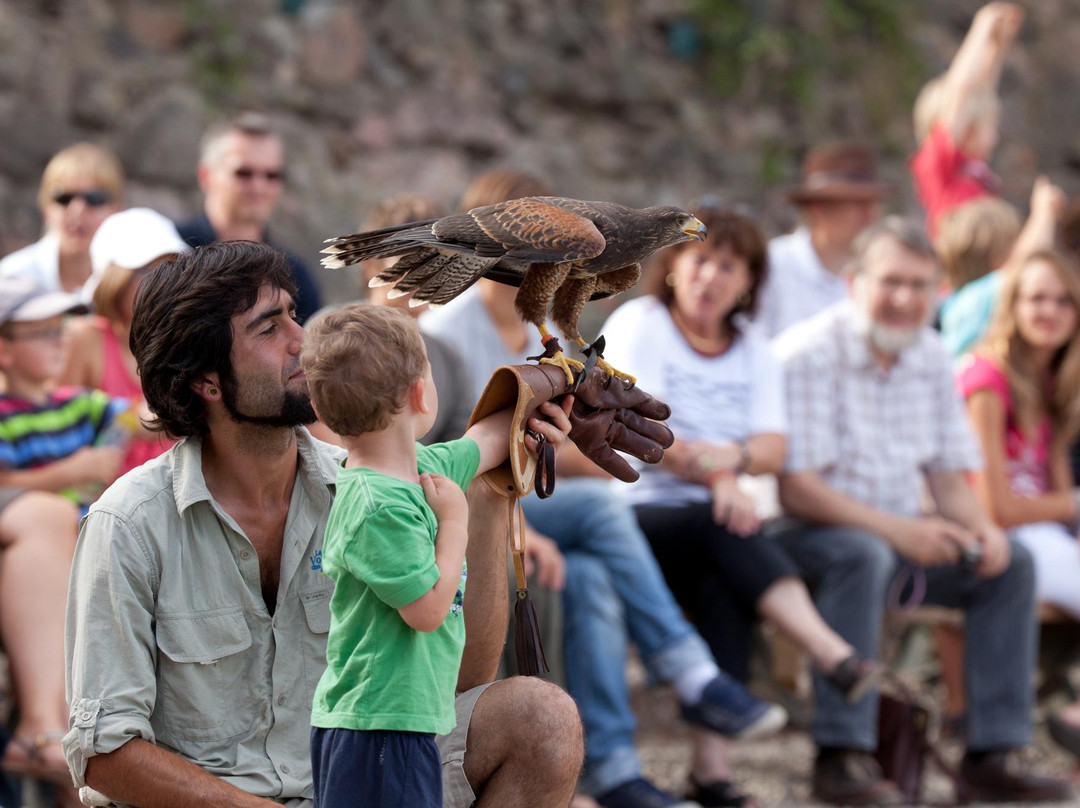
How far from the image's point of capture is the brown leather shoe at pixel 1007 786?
4.14 meters

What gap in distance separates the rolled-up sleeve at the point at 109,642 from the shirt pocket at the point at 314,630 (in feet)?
0.82

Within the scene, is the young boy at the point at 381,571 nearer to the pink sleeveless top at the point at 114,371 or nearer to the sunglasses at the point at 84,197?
the pink sleeveless top at the point at 114,371

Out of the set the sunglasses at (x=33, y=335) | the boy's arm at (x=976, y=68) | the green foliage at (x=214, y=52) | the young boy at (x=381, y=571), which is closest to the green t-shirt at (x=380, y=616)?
the young boy at (x=381, y=571)

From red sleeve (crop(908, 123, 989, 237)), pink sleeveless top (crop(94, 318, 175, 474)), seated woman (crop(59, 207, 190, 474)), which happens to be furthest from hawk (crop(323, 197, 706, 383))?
red sleeve (crop(908, 123, 989, 237))

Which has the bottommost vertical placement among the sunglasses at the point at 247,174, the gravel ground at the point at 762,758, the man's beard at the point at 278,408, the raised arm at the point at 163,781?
the gravel ground at the point at 762,758

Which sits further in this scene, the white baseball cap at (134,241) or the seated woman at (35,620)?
the white baseball cap at (134,241)

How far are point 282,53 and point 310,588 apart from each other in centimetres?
519

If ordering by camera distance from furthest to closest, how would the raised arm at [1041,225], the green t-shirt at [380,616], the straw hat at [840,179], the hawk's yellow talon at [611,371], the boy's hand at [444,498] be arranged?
the straw hat at [840,179]
the raised arm at [1041,225]
the hawk's yellow talon at [611,371]
the boy's hand at [444,498]
the green t-shirt at [380,616]

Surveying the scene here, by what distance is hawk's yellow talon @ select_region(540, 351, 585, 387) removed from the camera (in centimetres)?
239

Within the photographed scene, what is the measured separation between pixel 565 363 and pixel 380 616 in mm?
667

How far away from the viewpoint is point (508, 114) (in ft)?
24.9

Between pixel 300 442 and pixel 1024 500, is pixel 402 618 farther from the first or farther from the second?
pixel 1024 500

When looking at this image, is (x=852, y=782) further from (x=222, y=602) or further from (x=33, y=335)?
(x=33, y=335)

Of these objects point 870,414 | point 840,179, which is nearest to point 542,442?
point 870,414
